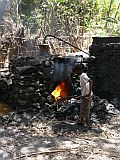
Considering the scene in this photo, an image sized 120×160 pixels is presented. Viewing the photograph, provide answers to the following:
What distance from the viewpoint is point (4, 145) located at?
7168mm

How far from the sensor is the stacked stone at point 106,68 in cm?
1066

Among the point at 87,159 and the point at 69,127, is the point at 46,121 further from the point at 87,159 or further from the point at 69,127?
the point at 87,159

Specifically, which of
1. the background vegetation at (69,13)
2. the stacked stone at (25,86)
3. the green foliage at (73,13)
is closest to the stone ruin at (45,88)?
the stacked stone at (25,86)

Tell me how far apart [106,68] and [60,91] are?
201 centimetres

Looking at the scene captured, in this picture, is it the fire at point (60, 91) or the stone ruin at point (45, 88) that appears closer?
the stone ruin at point (45, 88)

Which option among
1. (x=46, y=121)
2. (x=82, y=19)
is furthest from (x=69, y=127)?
(x=82, y=19)

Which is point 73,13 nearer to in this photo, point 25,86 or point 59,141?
point 25,86

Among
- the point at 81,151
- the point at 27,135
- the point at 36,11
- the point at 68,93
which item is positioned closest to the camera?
the point at 81,151

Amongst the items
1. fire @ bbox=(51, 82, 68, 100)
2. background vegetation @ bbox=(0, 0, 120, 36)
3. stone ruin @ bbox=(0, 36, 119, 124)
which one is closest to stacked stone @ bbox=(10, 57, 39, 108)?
stone ruin @ bbox=(0, 36, 119, 124)

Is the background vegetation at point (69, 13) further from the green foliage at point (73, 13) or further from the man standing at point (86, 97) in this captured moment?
the man standing at point (86, 97)

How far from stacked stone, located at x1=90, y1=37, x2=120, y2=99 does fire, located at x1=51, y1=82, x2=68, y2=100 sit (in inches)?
56.2

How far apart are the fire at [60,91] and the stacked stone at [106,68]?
56.2 inches

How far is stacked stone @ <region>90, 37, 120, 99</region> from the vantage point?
420 inches

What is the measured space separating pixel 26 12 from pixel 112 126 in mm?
15317
